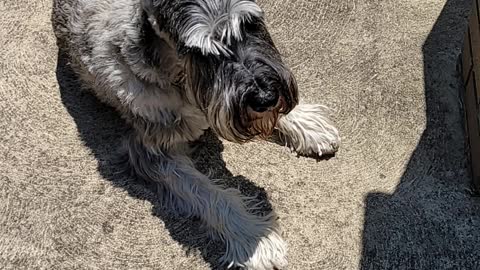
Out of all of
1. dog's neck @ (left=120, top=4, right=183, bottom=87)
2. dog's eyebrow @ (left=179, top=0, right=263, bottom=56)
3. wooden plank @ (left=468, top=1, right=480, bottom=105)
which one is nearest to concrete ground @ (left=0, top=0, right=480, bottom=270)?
wooden plank @ (left=468, top=1, right=480, bottom=105)

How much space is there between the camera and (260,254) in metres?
3.78

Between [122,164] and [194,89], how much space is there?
0.96 m

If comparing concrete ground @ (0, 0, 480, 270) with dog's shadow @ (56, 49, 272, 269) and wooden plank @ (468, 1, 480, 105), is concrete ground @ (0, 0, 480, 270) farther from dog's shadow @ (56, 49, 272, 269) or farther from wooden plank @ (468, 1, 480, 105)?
wooden plank @ (468, 1, 480, 105)

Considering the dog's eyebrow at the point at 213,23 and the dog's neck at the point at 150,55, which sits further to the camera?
the dog's neck at the point at 150,55

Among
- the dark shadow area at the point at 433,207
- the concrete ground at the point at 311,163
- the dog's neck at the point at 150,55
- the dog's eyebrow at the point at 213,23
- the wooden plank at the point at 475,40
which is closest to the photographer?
the dog's eyebrow at the point at 213,23

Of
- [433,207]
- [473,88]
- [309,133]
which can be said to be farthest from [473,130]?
[309,133]

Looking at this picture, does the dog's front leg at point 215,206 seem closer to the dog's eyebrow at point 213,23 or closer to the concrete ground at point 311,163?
the concrete ground at point 311,163

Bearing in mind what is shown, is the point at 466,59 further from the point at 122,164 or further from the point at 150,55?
the point at 122,164

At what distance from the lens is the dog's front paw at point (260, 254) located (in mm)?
3770

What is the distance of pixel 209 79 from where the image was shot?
327 centimetres

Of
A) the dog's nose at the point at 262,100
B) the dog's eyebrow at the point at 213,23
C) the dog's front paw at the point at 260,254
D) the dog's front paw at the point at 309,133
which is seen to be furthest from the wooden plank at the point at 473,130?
the dog's eyebrow at the point at 213,23

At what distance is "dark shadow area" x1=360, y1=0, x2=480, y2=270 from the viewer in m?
3.75

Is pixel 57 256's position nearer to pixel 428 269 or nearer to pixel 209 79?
pixel 209 79

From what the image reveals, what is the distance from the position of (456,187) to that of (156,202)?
63.4 inches
